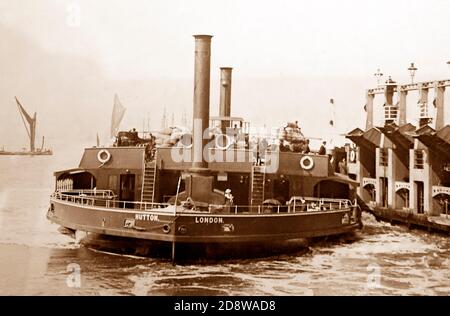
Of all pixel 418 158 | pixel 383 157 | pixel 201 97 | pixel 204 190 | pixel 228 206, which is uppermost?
pixel 201 97

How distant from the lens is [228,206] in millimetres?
18562

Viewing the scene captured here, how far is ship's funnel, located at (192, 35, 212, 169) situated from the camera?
1973cm

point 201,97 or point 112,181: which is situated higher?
point 201,97

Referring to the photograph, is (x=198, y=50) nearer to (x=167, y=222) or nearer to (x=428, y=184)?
(x=167, y=222)

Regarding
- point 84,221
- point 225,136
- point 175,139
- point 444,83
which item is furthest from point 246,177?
point 444,83

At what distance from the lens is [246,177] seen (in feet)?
73.0

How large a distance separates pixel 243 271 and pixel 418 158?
16.5 meters

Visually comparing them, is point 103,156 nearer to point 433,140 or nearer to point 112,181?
point 112,181

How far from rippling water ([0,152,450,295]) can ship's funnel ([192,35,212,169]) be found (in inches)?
156

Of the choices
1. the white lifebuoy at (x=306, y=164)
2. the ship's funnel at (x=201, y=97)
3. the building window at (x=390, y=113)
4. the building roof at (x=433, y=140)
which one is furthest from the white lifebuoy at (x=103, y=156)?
the building window at (x=390, y=113)

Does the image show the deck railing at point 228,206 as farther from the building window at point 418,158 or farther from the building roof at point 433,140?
the building window at point 418,158

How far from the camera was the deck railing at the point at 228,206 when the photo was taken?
59.5ft
